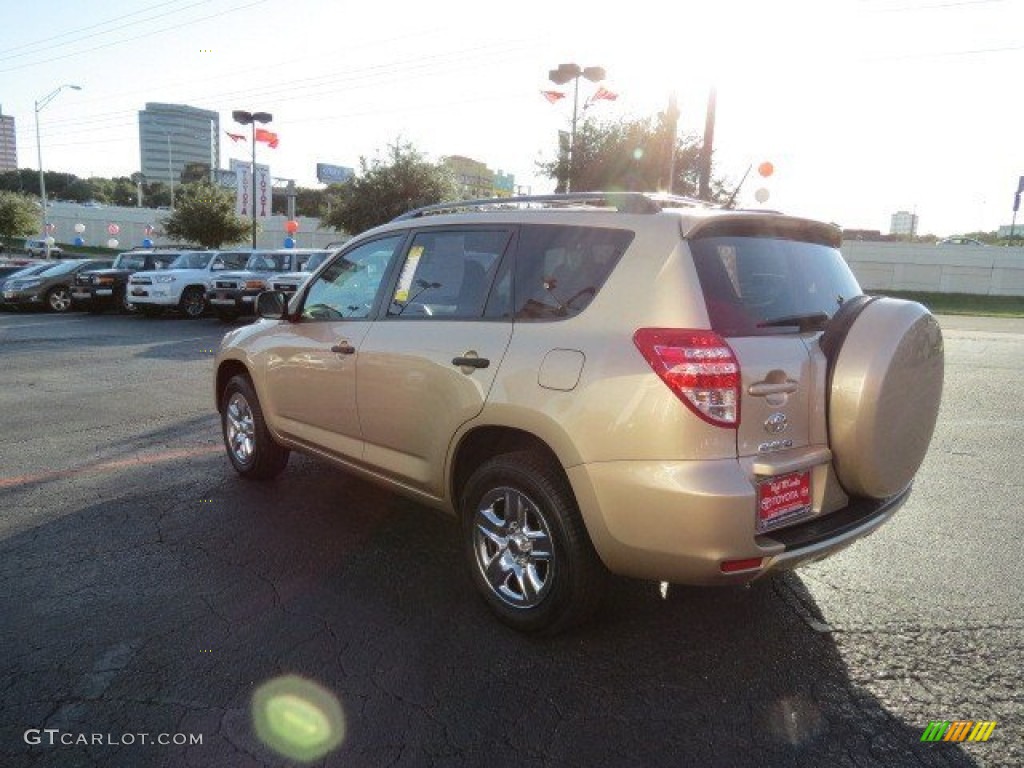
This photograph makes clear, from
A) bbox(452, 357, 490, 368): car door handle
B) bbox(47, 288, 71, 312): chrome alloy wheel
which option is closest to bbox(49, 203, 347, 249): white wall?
bbox(47, 288, 71, 312): chrome alloy wheel

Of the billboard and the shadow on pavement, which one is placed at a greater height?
the billboard

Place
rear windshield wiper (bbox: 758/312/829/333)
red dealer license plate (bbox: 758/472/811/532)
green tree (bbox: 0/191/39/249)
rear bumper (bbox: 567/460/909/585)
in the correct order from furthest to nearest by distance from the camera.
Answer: green tree (bbox: 0/191/39/249), rear windshield wiper (bbox: 758/312/829/333), red dealer license plate (bbox: 758/472/811/532), rear bumper (bbox: 567/460/909/585)

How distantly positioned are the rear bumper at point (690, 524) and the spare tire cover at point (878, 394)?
16 centimetres

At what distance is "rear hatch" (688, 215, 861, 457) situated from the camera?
8.85ft

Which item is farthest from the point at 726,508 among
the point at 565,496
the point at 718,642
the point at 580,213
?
the point at 580,213

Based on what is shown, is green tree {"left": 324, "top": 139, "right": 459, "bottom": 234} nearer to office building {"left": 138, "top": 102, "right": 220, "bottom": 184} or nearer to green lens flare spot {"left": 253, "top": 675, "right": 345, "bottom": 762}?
green lens flare spot {"left": 253, "top": 675, "right": 345, "bottom": 762}

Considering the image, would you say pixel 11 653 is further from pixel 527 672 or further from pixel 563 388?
pixel 563 388

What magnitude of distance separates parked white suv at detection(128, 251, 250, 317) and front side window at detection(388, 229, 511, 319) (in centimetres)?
1695

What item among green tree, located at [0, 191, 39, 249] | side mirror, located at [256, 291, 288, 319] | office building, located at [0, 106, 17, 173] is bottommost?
side mirror, located at [256, 291, 288, 319]

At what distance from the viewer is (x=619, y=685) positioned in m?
2.82

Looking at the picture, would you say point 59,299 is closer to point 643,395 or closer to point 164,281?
point 164,281

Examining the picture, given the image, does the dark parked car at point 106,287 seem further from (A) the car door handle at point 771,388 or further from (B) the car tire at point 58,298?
(A) the car door handle at point 771,388

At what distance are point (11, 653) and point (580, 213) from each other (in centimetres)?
299

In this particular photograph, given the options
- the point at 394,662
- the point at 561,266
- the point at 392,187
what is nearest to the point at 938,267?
the point at 392,187
